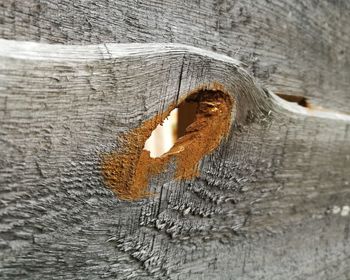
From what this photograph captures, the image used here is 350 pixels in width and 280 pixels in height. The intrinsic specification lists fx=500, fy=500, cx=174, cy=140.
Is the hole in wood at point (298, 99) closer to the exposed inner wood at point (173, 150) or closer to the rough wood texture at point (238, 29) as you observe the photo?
the rough wood texture at point (238, 29)

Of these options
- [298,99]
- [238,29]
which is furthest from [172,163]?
[298,99]

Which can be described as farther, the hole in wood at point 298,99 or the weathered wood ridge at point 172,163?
the hole in wood at point 298,99

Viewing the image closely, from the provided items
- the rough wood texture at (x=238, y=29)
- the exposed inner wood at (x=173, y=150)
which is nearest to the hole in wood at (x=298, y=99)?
the rough wood texture at (x=238, y=29)

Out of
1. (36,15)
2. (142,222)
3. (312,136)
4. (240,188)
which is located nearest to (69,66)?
(36,15)

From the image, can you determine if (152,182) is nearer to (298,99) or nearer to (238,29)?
(238,29)

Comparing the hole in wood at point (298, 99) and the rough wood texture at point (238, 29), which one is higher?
the rough wood texture at point (238, 29)

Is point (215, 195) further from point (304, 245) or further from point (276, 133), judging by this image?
point (304, 245)

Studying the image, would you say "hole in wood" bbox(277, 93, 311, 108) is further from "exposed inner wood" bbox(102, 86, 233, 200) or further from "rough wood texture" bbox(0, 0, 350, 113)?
"exposed inner wood" bbox(102, 86, 233, 200)
